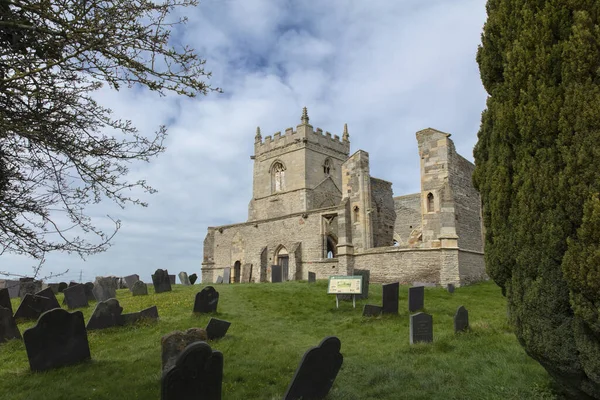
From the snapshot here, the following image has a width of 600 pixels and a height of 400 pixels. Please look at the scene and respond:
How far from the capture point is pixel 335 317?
11.3m

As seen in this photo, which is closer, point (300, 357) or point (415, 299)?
point (300, 357)

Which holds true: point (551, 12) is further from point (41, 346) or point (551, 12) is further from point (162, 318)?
point (162, 318)

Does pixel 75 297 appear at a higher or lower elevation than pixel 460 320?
higher

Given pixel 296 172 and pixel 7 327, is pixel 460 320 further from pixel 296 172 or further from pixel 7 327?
pixel 296 172

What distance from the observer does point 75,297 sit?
1256 cm

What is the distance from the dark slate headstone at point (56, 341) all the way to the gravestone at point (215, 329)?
82.0 inches

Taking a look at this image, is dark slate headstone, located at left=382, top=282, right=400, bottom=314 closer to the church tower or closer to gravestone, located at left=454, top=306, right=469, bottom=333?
gravestone, located at left=454, top=306, right=469, bottom=333

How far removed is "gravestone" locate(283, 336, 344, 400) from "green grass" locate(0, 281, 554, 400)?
0.24 m

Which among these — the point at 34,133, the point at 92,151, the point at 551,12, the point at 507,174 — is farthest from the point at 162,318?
the point at 551,12

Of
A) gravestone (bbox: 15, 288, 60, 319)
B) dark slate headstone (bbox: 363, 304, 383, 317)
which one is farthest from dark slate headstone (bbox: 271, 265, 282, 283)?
gravestone (bbox: 15, 288, 60, 319)

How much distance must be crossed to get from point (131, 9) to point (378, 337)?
7.33 m

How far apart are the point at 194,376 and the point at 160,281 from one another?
42.1 ft

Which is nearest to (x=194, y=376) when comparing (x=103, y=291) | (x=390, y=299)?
(x=390, y=299)

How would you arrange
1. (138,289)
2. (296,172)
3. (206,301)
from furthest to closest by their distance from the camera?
1. (296,172)
2. (138,289)
3. (206,301)
